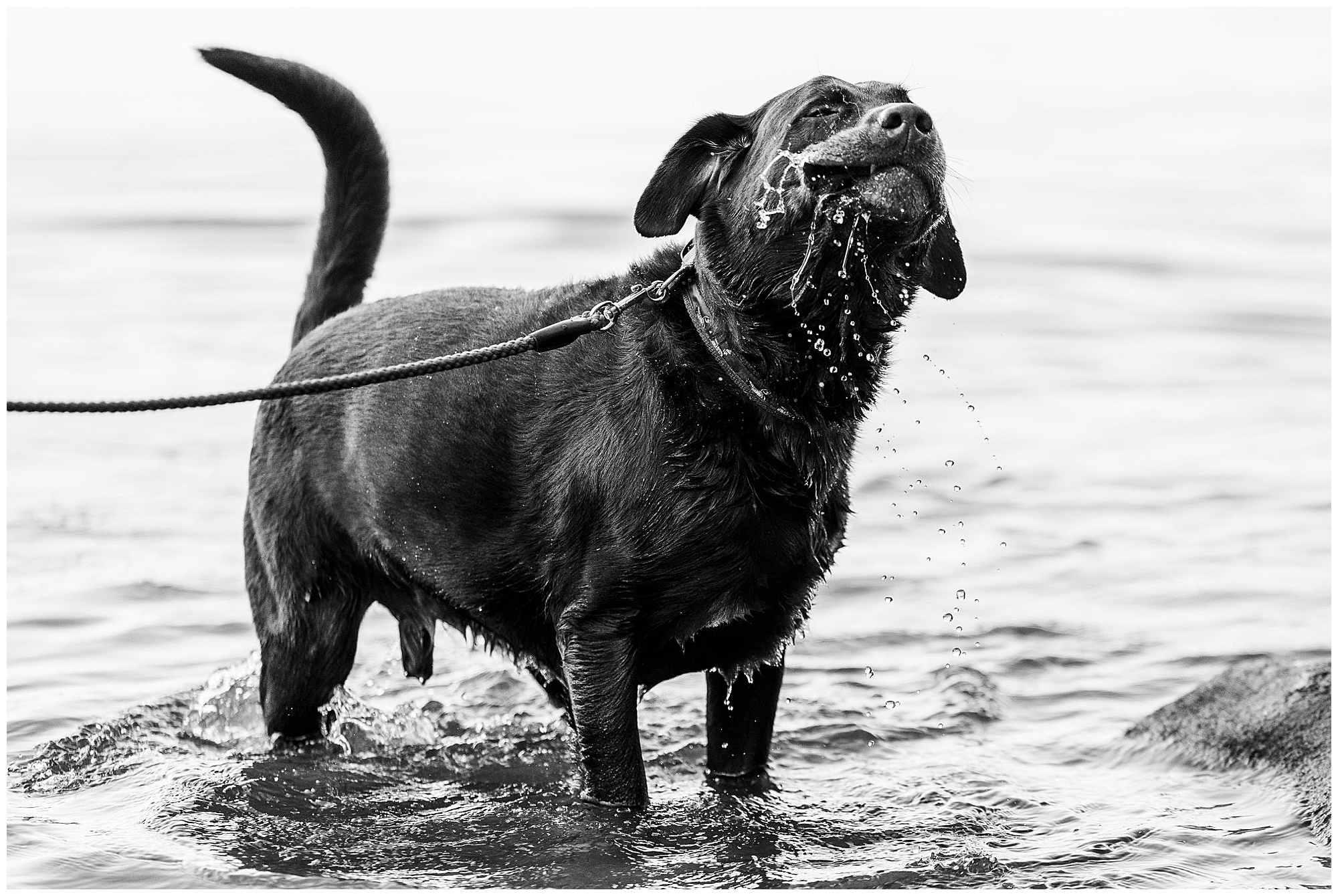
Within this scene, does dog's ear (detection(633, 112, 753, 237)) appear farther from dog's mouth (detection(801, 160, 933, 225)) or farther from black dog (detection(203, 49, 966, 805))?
dog's mouth (detection(801, 160, 933, 225))

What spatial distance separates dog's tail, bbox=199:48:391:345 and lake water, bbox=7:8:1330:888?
1.30 metres

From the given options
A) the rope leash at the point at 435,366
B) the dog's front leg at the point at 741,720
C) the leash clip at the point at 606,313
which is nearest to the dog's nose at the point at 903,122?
the rope leash at the point at 435,366

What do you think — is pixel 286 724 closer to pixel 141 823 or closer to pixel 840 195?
pixel 141 823

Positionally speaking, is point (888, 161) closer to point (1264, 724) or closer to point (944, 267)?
point (944, 267)

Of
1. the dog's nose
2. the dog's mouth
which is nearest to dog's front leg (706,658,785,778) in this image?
the dog's mouth

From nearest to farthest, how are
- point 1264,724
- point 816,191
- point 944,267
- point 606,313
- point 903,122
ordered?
point 903,122 < point 816,191 < point 606,313 < point 944,267 < point 1264,724

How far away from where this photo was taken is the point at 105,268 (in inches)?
479

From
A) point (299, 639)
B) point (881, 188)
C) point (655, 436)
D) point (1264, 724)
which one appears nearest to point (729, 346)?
point (655, 436)

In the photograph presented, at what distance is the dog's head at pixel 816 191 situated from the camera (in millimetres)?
3822

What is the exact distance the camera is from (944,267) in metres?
4.37

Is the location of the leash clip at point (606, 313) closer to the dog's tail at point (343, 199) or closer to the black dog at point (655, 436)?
the black dog at point (655, 436)

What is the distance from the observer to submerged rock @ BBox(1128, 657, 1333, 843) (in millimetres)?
4809

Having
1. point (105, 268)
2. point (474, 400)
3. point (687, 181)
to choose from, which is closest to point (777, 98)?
point (687, 181)

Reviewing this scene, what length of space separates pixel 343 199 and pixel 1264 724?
3252mm
